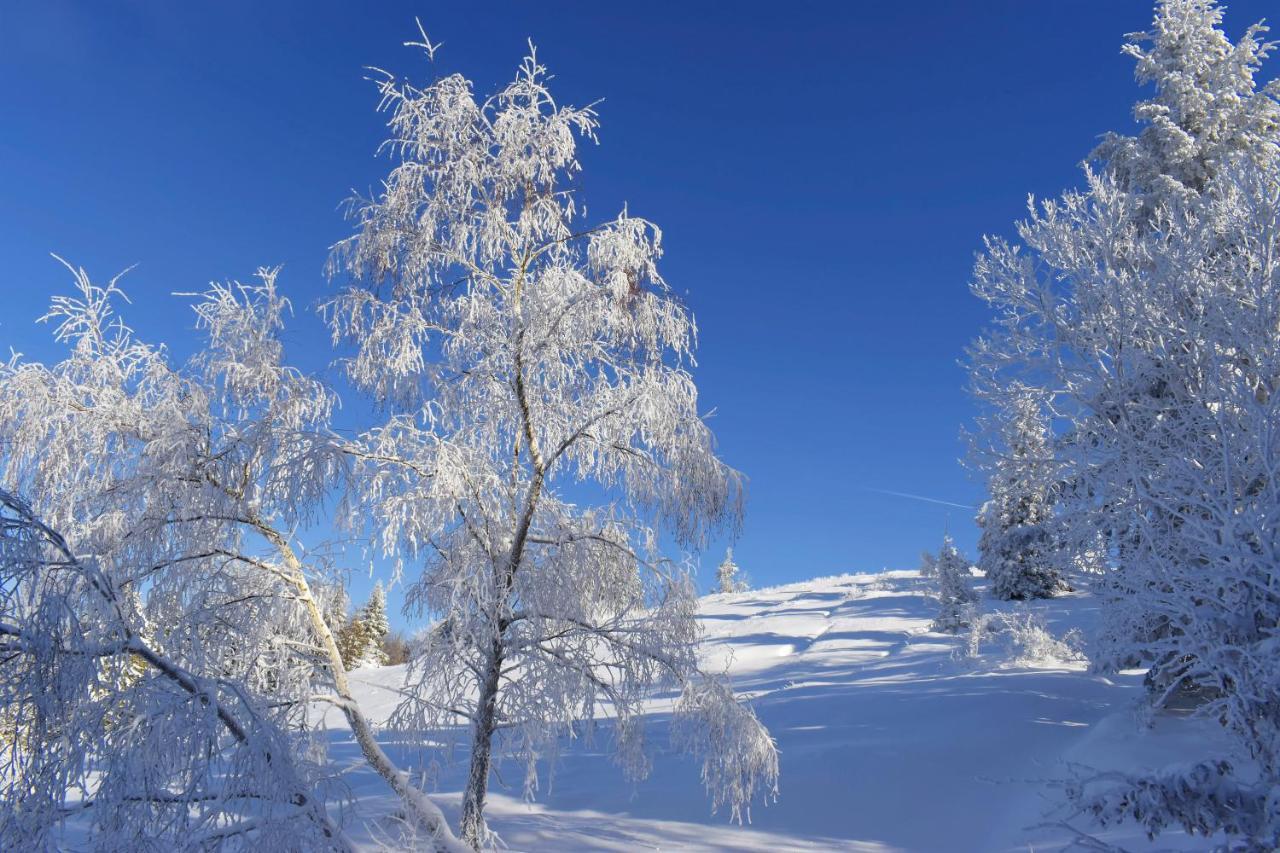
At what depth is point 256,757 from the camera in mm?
3811

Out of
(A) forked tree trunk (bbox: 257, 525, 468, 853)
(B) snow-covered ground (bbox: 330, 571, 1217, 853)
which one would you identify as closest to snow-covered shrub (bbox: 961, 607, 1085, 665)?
(B) snow-covered ground (bbox: 330, 571, 1217, 853)

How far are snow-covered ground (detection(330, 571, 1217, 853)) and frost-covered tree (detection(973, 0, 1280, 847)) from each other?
1369mm

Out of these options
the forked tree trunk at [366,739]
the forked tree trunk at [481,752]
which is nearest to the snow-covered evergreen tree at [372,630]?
the forked tree trunk at [366,739]

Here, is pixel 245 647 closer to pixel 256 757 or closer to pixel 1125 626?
pixel 256 757

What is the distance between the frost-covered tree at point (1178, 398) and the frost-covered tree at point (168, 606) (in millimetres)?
5767

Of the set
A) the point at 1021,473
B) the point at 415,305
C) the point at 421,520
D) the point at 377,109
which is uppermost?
the point at 377,109

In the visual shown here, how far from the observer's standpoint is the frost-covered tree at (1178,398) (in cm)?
595

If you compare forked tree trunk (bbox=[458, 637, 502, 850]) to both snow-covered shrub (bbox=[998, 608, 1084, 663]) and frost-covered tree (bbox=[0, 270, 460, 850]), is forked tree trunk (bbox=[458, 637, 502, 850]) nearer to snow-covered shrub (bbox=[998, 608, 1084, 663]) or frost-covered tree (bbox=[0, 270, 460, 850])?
frost-covered tree (bbox=[0, 270, 460, 850])

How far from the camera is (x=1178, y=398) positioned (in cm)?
839

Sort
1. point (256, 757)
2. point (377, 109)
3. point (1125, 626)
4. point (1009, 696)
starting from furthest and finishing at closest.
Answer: point (1009, 696), point (1125, 626), point (377, 109), point (256, 757)

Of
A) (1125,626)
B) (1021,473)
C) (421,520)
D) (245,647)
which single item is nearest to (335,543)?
(245,647)

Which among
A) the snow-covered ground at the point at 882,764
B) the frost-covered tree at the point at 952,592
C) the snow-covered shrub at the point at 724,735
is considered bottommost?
the snow-covered ground at the point at 882,764

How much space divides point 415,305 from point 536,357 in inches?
51.7

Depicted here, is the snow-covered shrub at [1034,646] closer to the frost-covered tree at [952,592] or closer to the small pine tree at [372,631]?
the frost-covered tree at [952,592]
